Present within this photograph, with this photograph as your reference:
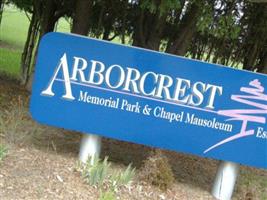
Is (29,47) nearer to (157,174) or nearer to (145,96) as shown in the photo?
(145,96)

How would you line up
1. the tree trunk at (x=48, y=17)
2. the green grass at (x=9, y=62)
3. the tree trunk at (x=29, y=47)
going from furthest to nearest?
1. the green grass at (x=9, y=62)
2. the tree trunk at (x=29, y=47)
3. the tree trunk at (x=48, y=17)

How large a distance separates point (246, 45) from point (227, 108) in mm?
5023

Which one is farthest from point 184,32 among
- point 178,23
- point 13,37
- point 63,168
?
point 13,37

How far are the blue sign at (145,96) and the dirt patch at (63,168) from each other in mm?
455

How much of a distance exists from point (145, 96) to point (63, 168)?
109 centimetres

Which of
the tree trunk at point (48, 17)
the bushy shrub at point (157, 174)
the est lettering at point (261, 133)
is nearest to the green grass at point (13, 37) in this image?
the tree trunk at point (48, 17)

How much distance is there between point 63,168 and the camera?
5.30m

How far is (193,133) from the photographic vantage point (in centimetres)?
545

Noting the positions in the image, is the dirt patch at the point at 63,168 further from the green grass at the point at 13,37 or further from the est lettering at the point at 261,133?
the green grass at the point at 13,37

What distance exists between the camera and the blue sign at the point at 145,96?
211 inches

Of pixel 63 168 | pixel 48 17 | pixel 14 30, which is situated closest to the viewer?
pixel 63 168

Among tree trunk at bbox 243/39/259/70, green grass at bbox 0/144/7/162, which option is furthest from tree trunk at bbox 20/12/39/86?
green grass at bbox 0/144/7/162

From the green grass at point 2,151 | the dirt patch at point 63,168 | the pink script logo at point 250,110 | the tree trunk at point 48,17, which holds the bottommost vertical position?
the dirt patch at point 63,168

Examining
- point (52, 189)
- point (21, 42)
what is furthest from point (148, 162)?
point (21, 42)
